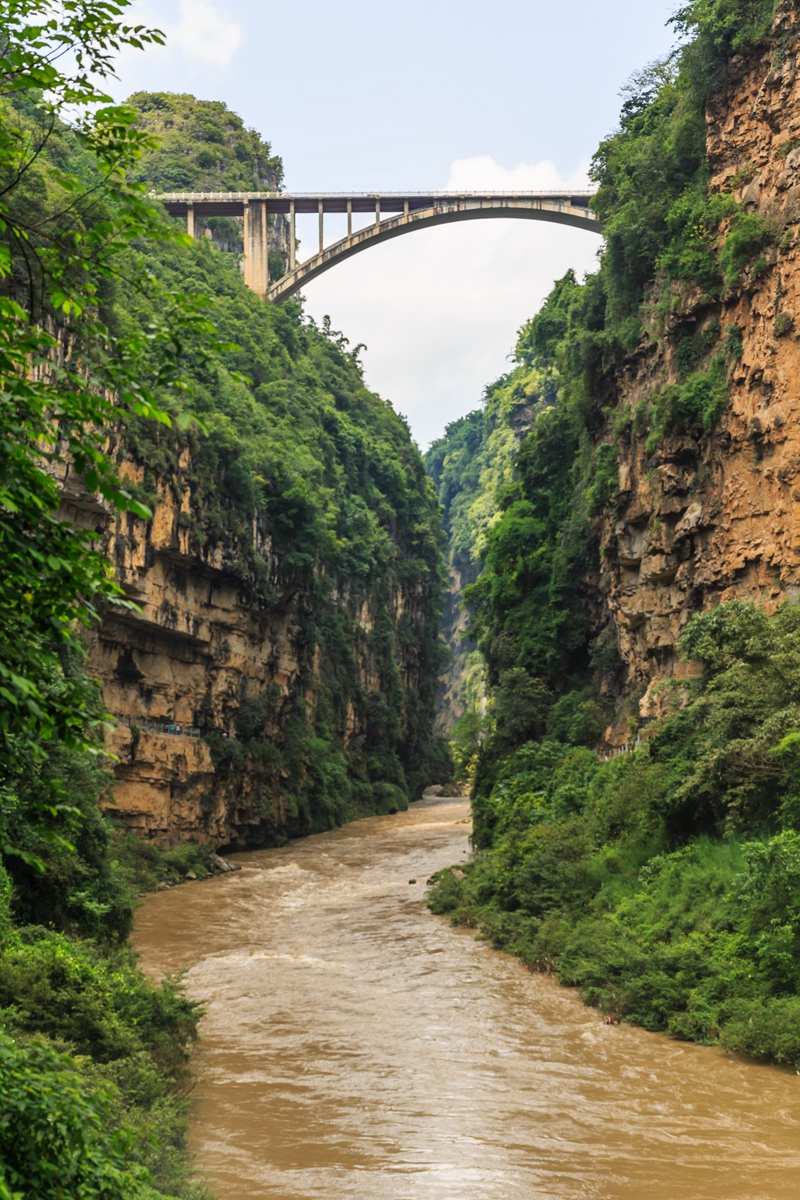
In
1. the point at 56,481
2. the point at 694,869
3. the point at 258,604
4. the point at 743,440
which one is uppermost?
the point at 743,440

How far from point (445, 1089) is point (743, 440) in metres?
12.5

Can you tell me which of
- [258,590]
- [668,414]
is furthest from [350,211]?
[668,414]

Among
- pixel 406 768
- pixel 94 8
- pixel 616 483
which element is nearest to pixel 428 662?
pixel 406 768

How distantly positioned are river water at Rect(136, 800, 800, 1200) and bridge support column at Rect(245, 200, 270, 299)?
3836cm

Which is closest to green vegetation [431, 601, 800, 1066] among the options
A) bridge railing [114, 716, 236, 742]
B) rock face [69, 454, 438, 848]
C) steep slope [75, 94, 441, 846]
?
steep slope [75, 94, 441, 846]

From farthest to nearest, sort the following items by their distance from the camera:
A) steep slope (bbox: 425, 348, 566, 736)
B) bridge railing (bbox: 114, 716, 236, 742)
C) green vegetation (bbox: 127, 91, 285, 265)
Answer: steep slope (bbox: 425, 348, 566, 736) < green vegetation (bbox: 127, 91, 285, 265) < bridge railing (bbox: 114, 716, 236, 742)

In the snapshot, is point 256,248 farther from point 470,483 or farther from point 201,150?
point 470,483

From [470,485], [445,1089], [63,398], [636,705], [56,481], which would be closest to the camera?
[63,398]

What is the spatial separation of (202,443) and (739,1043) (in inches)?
1022

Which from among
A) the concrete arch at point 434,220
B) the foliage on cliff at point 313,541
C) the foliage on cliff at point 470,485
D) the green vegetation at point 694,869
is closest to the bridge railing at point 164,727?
the foliage on cliff at point 313,541

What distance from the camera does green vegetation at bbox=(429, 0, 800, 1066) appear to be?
542 inches

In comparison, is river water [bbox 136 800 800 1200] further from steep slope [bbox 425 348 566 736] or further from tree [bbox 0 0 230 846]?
steep slope [bbox 425 348 566 736]

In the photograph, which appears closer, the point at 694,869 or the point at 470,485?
the point at 694,869

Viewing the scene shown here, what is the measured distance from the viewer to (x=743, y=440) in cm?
1925
